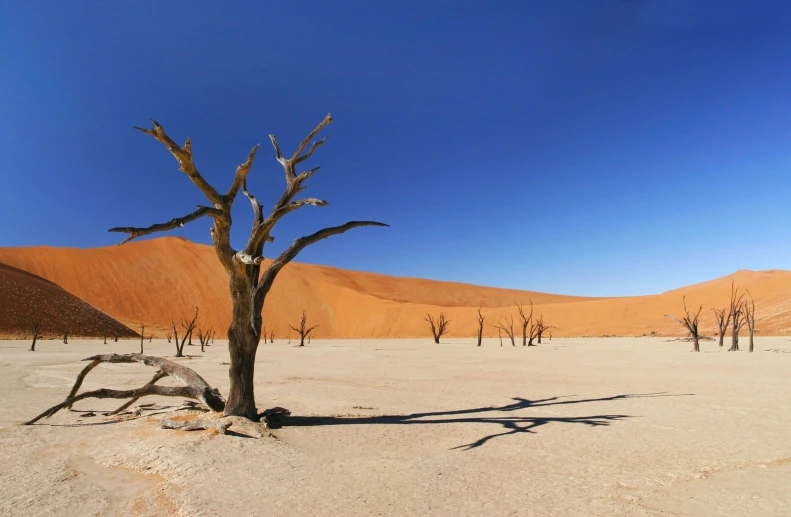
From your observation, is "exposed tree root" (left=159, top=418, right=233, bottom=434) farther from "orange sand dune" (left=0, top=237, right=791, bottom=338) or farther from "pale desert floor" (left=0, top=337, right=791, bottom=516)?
"orange sand dune" (left=0, top=237, right=791, bottom=338)

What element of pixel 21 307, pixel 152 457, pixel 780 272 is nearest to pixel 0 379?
pixel 152 457

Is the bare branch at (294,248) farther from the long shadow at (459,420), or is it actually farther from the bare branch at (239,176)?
the long shadow at (459,420)

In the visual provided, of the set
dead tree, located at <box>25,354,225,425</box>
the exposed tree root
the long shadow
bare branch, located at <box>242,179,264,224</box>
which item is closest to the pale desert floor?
the long shadow

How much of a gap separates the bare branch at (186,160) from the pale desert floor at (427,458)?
10.5 ft

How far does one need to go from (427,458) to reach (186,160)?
16.2 feet

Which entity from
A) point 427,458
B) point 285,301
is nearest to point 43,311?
point 285,301

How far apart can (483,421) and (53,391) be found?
964 cm

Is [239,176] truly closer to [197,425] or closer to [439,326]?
[197,425]

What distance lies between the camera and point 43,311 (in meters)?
42.0

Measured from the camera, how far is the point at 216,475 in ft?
14.9

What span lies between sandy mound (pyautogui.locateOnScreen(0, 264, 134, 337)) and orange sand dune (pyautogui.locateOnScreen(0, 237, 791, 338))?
10229 millimetres

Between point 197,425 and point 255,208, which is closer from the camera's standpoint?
point 197,425

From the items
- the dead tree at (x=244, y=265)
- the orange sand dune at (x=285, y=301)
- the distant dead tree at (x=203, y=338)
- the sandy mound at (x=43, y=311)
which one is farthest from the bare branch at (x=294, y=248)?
the orange sand dune at (x=285, y=301)

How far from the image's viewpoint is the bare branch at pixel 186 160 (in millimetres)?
6035
